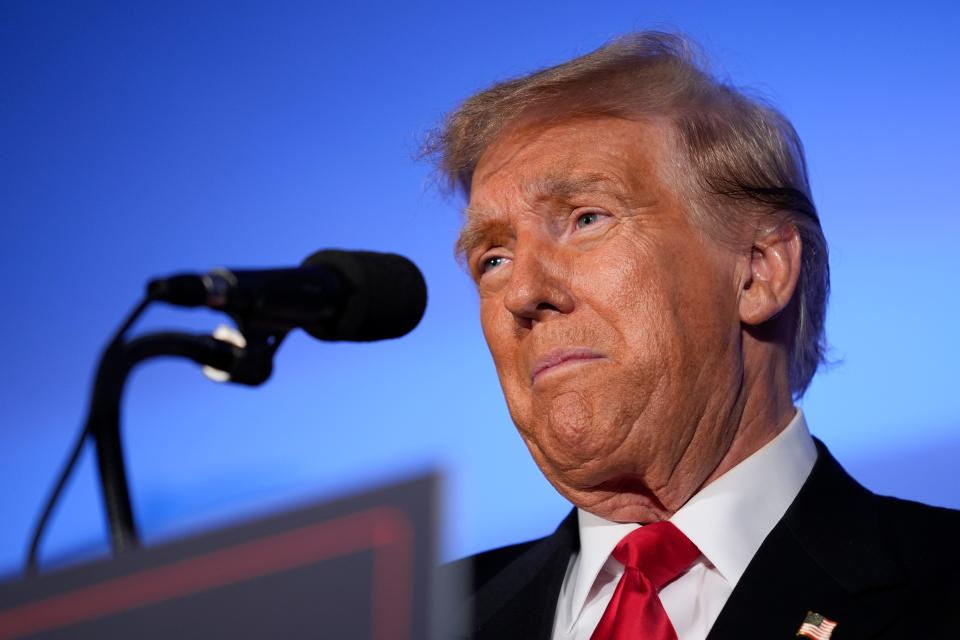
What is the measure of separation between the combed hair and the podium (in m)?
1.23

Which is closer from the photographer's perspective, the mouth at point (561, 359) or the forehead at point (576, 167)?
the mouth at point (561, 359)

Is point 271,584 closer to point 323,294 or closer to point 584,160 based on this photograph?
point 323,294

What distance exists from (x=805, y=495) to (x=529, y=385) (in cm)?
54

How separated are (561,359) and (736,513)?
0.41 metres

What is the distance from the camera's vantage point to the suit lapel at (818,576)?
5.54 ft

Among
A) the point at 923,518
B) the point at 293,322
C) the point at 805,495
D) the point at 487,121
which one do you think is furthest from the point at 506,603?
the point at 293,322

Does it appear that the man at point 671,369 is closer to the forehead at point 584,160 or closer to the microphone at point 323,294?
the forehead at point 584,160

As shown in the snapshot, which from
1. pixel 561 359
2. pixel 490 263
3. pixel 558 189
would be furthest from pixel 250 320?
pixel 490 263

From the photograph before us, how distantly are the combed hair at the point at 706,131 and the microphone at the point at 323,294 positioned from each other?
0.85 m

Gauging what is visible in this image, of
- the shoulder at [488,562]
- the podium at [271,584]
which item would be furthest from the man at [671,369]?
the podium at [271,584]

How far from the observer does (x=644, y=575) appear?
1.85 meters

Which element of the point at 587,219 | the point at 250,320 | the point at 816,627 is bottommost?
the point at 816,627

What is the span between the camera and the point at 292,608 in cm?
85

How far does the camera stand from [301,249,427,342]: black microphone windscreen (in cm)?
118
